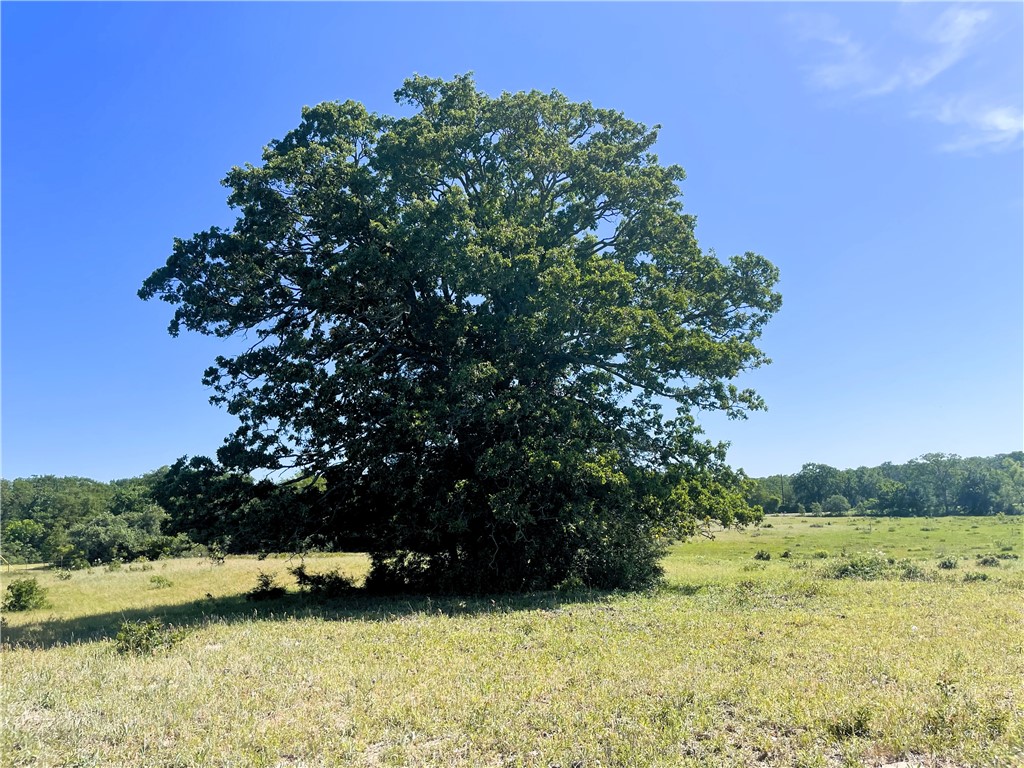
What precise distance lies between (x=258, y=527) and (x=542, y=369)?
956 cm

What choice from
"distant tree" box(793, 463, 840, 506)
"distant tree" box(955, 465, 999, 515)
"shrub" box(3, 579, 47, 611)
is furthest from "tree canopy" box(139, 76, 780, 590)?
"distant tree" box(793, 463, 840, 506)

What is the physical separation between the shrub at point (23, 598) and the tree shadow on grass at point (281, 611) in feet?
18.0

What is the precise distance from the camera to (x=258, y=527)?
16781mm

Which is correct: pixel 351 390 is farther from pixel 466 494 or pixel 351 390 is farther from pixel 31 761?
pixel 31 761

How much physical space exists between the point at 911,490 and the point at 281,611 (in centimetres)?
10413

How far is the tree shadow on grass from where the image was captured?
14.4 m

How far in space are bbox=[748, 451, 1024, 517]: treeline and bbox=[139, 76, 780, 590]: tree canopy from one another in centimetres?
6176

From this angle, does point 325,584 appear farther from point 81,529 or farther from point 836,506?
point 836,506

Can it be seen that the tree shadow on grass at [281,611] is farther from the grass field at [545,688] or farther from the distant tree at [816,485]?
the distant tree at [816,485]

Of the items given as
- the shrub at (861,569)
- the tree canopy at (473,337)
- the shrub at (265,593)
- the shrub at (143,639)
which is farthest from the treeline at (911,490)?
the shrub at (143,639)

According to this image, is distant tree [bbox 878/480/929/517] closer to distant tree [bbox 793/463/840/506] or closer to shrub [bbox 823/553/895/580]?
distant tree [bbox 793/463/840/506]

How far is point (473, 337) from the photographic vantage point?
19844 mm

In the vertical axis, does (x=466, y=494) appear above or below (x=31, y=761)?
above

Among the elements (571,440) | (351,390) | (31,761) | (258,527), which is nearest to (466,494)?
(571,440)
